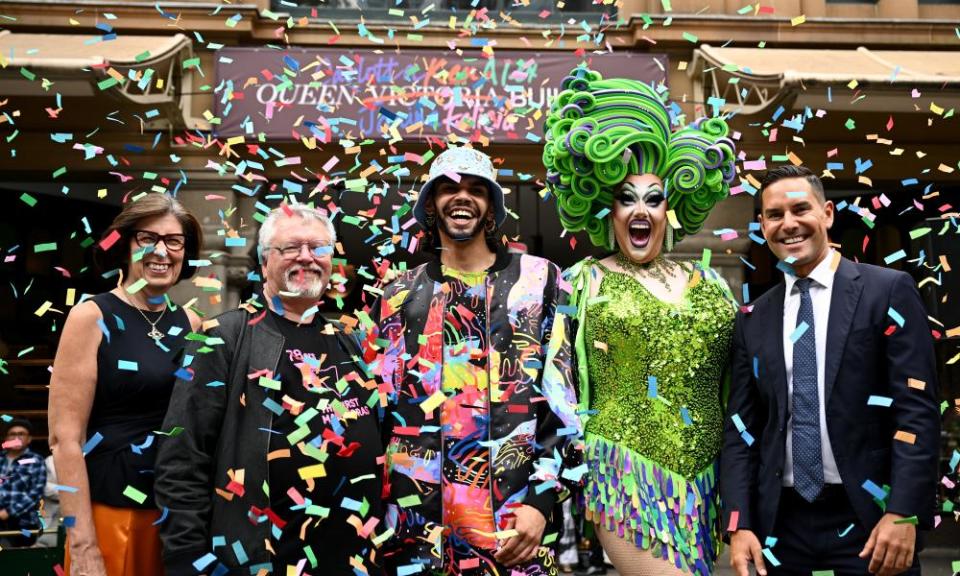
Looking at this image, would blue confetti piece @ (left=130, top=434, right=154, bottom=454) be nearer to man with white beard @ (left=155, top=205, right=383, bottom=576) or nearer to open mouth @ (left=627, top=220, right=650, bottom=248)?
man with white beard @ (left=155, top=205, right=383, bottom=576)

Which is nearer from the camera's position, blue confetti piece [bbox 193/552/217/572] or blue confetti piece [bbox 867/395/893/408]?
blue confetti piece [bbox 193/552/217/572]

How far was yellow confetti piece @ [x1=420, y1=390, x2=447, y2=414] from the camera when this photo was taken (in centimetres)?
306

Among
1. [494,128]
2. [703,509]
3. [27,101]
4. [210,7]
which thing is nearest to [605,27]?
[494,128]

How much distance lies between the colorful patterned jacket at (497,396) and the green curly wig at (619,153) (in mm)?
332

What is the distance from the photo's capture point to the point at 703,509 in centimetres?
319

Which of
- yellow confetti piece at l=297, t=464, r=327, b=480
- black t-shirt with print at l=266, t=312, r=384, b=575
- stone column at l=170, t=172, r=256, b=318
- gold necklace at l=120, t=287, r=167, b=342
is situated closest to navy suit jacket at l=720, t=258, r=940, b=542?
black t-shirt with print at l=266, t=312, r=384, b=575

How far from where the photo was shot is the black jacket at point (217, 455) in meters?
2.83

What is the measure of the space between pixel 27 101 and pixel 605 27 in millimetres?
5112

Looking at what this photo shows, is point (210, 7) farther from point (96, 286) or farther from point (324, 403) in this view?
point (324, 403)

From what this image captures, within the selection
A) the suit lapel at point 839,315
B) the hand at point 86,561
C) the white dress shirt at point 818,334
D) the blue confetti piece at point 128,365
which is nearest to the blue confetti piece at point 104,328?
the blue confetti piece at point 128,365

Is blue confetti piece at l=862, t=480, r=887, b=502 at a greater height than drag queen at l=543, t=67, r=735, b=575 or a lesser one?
lesser

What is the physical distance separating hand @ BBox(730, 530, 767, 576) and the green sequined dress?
0.18 m

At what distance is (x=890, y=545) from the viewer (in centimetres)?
278

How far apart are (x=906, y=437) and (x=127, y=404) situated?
8.28ft
